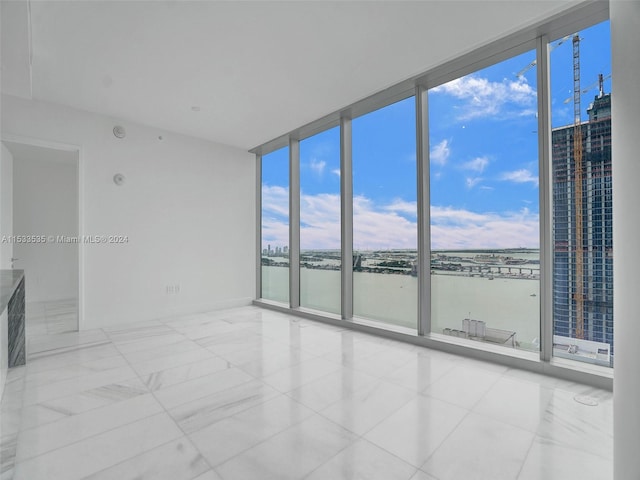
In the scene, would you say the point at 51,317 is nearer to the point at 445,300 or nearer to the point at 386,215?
the point at 386,215

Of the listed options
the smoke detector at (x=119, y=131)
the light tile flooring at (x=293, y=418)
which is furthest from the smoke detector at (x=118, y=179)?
the light tile flooring at (x=293, y=418)

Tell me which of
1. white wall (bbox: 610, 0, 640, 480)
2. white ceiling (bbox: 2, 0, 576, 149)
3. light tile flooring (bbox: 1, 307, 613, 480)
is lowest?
light tile flooring (bbox: 1, 307, 613, 480)

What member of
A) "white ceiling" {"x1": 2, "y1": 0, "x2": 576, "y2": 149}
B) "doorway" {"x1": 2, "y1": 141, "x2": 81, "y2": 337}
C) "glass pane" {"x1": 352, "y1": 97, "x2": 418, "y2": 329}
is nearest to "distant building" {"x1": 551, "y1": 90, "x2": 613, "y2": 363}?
"white ceiling" {"x1": 2, "y1": 0, "x2": 576, "y2": 149}

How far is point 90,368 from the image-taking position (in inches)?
112

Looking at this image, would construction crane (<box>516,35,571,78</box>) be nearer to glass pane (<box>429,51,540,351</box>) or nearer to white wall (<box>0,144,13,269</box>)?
glass pane (<box>429,51,540,351</box>)

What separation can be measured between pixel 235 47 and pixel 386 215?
246 centimetres

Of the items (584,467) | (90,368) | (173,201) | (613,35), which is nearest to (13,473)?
(90,368)

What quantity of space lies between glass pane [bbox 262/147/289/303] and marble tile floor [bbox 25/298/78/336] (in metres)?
2.94

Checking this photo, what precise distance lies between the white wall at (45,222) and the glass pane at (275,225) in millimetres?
3332

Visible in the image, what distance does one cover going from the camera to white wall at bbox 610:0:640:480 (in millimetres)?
960

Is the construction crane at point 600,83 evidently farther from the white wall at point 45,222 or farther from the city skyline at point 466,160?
the white wall at point 45,222

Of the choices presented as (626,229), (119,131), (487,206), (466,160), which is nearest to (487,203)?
(487,206)

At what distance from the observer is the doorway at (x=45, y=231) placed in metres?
5.55

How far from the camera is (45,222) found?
5.83 meters
